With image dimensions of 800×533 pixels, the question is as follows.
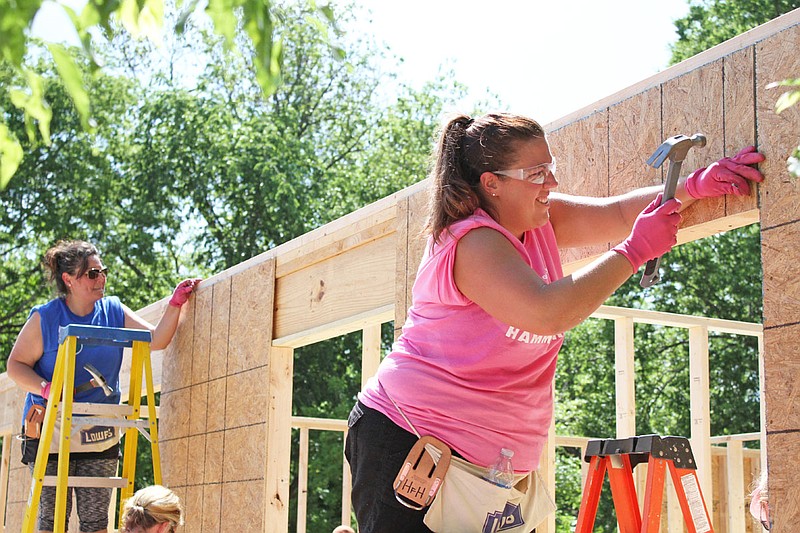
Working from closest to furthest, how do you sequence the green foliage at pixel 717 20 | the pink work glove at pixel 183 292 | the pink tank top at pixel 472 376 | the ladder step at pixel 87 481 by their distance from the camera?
the pink tank top at pixel 472 376
the ladder step at pixel 87 481
the pink work glove at pixel 183 292
the green foliage at pixel 717 20

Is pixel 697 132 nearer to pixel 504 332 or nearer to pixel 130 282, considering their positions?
pixel 504 332

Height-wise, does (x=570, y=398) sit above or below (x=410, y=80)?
below

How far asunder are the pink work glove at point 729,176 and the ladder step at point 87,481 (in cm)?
306

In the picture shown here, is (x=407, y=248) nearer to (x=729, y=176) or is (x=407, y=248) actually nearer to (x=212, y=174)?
(x=729, y=176)

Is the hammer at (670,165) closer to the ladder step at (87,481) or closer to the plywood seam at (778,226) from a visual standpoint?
the plywood seam at (778,226)

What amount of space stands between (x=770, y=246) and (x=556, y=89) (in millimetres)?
21199

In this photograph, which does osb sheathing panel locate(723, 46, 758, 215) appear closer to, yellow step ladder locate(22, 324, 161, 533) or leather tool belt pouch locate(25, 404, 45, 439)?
yellow step ladder locate(22, 324, 161, 533)

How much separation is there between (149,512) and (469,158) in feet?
7.09

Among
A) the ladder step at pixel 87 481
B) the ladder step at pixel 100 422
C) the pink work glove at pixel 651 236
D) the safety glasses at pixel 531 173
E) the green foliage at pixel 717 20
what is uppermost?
the green foliage at pixel 717 20

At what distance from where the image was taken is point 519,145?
2303 mm

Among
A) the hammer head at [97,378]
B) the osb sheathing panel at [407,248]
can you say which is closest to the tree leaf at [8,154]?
the osb sheathing panel at [407,248]

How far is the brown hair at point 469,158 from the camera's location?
7.50 ft

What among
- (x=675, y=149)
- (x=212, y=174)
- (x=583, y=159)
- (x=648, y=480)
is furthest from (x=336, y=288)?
(x=212, y=174)

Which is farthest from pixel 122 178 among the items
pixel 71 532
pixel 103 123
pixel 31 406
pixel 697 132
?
pixel 697 132
